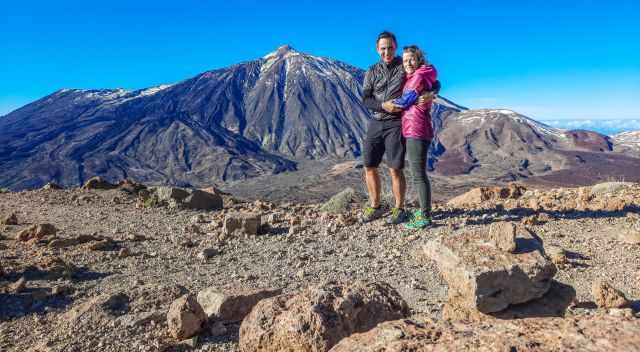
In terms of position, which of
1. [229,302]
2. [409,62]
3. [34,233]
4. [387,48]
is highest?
[387,48]

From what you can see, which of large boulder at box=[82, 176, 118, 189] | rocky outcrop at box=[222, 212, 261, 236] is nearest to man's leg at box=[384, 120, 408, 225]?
rocky outcrop at box=[222, 212, 261, 236]

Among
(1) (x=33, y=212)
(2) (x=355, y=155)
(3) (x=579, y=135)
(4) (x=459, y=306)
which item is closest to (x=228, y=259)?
(4) (x=459, y=306)

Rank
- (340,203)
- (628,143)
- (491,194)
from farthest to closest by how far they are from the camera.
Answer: (628,143) < (491,194) < (340,203)

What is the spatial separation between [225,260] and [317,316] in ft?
9.04

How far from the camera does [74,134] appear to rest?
125938 mm

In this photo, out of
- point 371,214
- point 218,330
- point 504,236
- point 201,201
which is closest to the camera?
point 218,330

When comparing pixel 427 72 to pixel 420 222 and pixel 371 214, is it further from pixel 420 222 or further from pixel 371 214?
pixel 371 214

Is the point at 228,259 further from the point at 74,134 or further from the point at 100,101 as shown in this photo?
the point at 100,101

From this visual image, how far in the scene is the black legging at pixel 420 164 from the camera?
4.77 metres

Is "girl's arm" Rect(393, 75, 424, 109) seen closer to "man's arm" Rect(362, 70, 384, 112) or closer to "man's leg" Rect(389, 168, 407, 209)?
"man's arm" Rect(362, 70, 384, 112)

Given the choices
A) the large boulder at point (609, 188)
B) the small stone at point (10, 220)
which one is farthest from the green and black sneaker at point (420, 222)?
the small stone at point (10, 220)

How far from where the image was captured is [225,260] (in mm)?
4547

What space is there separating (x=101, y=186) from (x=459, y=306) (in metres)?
8.26

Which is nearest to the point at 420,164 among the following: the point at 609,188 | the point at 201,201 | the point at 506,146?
the point at 201,201
